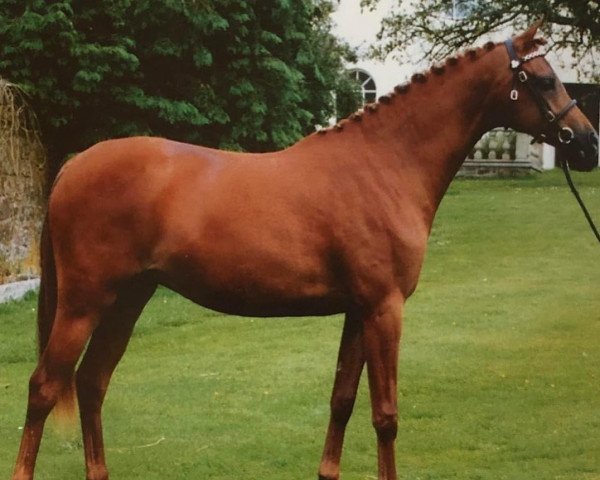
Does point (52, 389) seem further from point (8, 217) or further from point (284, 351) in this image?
point (8, 217)

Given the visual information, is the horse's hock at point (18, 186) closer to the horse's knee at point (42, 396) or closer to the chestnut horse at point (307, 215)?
the chestnut horse at point (307, 215)

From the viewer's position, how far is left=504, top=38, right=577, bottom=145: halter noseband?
4.23 m

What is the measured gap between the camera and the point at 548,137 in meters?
4.33

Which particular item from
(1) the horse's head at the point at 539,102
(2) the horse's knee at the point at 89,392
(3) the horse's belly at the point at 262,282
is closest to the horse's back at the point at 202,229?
(3) the horse's belly at the point at 262,282

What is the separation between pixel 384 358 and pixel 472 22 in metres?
21.3

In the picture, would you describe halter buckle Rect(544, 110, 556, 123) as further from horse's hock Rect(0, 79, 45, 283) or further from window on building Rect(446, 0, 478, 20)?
window on building Rect(446, 0, 478, 20)

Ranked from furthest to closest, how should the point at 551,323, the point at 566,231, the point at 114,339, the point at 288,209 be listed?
1. the point at 566,231
2. the point at 551,323
3. the point at 114,339
4. the point at 288,209

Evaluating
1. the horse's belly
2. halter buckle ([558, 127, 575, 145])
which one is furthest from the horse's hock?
halter buckle ([558, 127, 575, 145])

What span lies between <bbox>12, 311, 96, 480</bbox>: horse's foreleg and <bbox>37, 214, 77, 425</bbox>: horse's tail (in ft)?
0.78

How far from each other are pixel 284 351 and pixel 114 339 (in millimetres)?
4042

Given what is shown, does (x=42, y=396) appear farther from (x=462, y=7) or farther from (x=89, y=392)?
(x=462, y=7)

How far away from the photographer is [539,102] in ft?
14.0

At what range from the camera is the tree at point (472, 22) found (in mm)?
22812

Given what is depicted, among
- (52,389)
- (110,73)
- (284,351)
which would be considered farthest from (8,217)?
(52,389)
